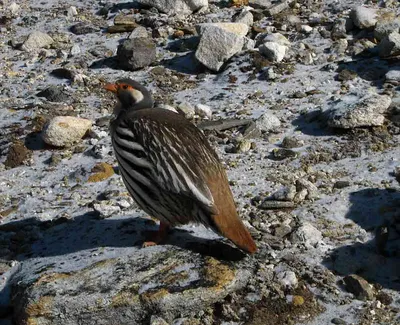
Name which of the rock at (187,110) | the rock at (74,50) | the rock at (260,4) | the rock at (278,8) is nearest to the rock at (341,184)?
the rock at (187,110)

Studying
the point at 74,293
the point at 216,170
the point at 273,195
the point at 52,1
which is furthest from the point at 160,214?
the point at 52,1

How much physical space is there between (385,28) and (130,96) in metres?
3.88

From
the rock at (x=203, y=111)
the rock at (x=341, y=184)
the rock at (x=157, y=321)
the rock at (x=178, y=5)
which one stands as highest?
the rock at (x=178, y=5)

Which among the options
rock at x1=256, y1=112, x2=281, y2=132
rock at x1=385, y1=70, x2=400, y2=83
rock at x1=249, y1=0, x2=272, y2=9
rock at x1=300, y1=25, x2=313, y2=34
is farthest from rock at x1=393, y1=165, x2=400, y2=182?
rock at x1=249, y1=0, x2=272, y2=9

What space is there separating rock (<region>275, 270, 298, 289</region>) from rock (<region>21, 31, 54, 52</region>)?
515 cm

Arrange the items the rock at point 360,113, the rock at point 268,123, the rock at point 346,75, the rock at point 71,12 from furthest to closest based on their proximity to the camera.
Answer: the rock at point 71,12 → the rock at point 346,75 → the rock at point 268,123 → the rock at point 360,113

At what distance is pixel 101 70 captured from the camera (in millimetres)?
8531

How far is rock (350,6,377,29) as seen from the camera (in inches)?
340

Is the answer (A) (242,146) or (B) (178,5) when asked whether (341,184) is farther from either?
(B) (178,5)

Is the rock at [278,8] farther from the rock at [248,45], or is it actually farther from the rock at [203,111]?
the rock at [203,111]

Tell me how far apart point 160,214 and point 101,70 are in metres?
3.75

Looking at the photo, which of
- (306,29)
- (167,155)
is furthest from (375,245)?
(306,29)

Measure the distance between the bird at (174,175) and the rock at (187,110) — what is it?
83.6 inches

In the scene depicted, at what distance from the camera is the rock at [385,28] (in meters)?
8.34
